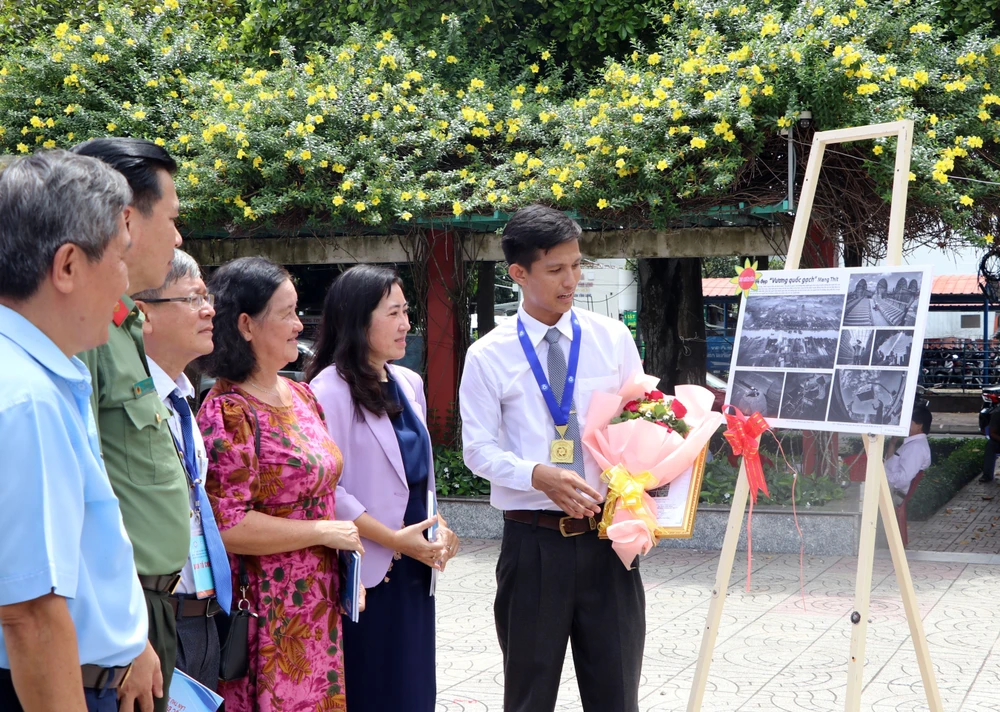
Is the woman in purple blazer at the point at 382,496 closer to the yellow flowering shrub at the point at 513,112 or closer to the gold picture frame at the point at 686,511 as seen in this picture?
the gold picture frame at the point at 686,511

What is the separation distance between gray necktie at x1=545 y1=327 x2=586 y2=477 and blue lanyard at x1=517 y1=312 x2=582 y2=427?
23 millimetres

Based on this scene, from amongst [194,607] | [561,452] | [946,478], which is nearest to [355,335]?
[561,452]

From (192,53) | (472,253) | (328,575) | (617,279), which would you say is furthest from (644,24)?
(617,279)

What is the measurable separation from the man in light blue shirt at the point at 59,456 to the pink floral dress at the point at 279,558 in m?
1.00

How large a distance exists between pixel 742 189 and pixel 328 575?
5586mm

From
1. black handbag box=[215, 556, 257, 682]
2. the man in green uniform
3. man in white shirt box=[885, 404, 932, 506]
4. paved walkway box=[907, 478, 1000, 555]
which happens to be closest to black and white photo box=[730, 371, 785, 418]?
black handbag box=[215, 556, 257, 682]

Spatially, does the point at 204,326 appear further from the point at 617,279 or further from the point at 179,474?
the point at 617,279

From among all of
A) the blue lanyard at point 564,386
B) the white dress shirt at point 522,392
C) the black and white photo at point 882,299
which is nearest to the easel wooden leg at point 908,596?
the black and white photo at point 882,299

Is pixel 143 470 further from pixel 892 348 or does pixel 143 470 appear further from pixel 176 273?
pixel 892 348

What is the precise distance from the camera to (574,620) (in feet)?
11.0

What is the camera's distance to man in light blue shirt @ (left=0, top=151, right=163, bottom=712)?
158 cm

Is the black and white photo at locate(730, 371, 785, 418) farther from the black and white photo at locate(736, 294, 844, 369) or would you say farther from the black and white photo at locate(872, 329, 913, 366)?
the black and white photo at locate(872, 329, 913, 366)

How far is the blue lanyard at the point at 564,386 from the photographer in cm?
336

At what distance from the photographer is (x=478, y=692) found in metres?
4.77
